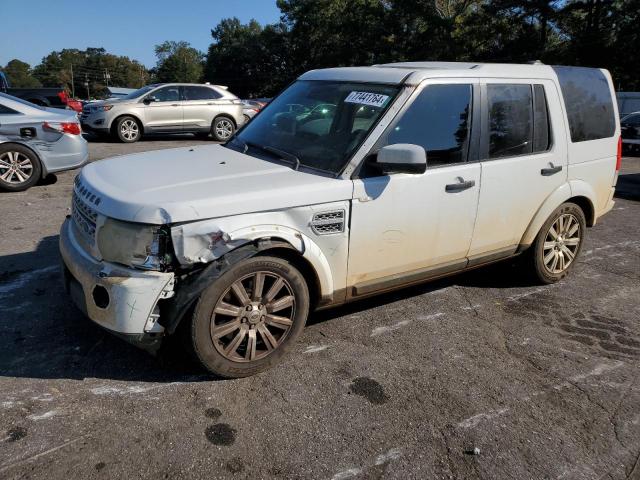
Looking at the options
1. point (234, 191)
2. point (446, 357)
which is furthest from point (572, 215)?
point (234, 191)

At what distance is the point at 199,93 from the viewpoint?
14719 millimetres

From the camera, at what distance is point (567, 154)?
4.56 m

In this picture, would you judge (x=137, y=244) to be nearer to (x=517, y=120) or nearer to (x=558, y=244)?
(x=517, y=120)

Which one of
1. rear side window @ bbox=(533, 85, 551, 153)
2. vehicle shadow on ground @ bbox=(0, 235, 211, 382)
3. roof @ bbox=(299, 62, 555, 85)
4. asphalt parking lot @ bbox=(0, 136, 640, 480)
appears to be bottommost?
asphalt parking lot @ bbox=(0, 136, 640, 480)

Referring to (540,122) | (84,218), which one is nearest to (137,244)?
(84,218)

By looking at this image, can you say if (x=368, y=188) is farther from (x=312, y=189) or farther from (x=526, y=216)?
(x=526, y=216)

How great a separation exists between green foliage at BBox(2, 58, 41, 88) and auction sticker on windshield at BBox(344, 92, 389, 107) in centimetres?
11763

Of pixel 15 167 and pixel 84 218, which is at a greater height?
pixel 84 218

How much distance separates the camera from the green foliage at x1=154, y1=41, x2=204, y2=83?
107169 mm

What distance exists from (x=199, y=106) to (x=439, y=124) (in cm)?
1199

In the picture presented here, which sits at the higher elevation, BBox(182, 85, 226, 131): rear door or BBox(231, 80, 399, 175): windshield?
BBox(231, 80, 399, 175): windshield

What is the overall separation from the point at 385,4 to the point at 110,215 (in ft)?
175

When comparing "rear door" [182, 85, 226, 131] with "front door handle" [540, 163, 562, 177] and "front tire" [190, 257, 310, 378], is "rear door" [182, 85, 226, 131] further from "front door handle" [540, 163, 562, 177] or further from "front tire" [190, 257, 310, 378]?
"front tire" [190, 257, 310, 378]

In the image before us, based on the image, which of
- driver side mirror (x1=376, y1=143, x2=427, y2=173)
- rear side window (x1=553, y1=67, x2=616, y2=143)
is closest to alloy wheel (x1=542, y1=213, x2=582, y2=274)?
rear side window (x1=553, y1=67, x2=616, y2=143)
